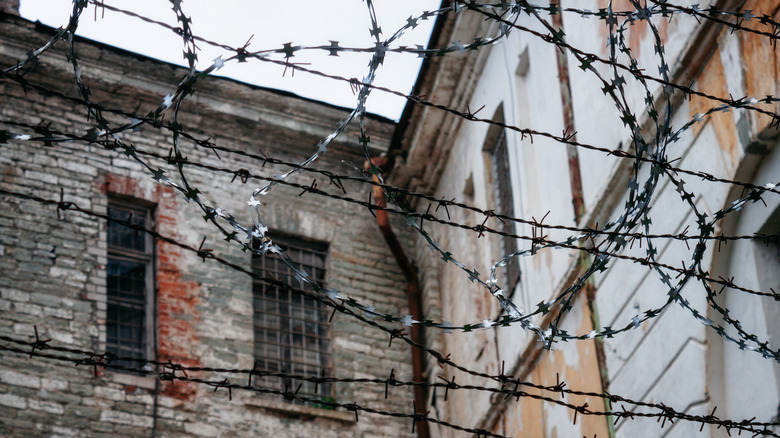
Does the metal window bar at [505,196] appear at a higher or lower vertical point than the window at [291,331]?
higher

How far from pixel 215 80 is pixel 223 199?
133cm

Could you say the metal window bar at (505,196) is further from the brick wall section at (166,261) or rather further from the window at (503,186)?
the brick wall section at (166,261)

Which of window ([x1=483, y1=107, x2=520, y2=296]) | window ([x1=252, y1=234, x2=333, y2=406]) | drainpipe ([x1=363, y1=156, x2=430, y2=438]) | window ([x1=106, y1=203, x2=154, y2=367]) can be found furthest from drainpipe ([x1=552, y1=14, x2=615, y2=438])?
window ([x1=106, y1=203, x2=154, y2=367])

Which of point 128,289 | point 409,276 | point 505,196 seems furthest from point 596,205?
point 128,289

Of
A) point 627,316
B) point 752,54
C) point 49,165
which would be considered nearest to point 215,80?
point 49,165

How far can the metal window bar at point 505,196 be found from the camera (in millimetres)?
12172

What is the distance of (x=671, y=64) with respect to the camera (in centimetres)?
873

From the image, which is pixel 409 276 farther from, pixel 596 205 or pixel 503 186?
pixel 596 205

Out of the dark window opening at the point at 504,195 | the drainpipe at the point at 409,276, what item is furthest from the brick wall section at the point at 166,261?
the dark window opening at the point at 504,195

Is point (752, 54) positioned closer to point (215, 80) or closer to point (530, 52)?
point (530, 52)

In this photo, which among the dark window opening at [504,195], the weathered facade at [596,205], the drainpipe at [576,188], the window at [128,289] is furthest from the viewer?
the window at [128,289]

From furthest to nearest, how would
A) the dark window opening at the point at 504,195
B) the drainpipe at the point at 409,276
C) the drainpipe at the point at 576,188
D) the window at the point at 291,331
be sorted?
the drainpipe at the point at 409,276 < the window at the point at 291,331 < the dark window opening at the point at 504,195 < the drainpipe at the point at 576,188

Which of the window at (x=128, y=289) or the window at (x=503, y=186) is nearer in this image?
the window at (x=503, y=186)

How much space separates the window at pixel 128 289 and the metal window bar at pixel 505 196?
12.0 feet
